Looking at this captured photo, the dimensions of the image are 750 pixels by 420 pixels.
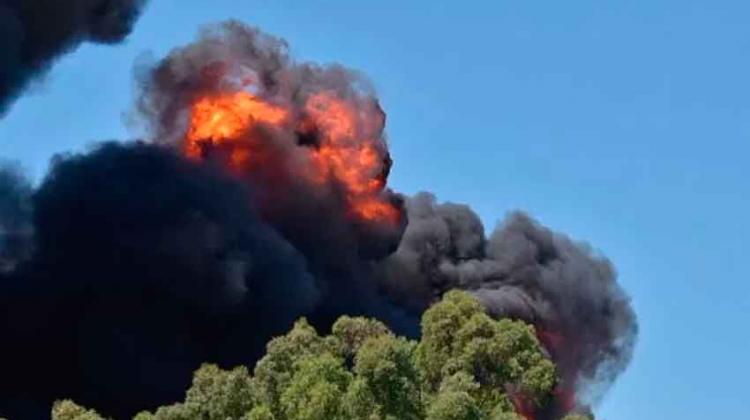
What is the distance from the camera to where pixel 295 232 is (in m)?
119

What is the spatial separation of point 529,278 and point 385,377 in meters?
88.6

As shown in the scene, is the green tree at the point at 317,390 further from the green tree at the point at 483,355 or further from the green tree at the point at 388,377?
the green tree at the point at 483,355

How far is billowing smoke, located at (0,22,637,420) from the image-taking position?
104 meters

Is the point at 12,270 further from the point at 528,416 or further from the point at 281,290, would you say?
the point at 528,416

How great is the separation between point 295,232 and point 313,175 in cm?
489

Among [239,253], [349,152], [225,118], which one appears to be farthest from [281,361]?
[349,152]

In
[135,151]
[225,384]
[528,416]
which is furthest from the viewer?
[135,151]

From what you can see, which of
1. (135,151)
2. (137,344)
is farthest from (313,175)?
(137,344)

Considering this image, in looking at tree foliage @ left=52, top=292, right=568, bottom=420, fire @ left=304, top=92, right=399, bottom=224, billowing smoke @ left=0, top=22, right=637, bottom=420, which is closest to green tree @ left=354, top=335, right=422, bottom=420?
tree foliage @ left=52, top=292, right=568, bottom=420

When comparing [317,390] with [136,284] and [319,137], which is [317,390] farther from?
[319,137]

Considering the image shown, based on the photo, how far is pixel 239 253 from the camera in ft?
345

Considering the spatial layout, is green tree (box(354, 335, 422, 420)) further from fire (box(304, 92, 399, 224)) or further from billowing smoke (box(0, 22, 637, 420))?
fire (box(304, 92, 399, 224))

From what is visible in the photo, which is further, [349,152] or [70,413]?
[349,152]

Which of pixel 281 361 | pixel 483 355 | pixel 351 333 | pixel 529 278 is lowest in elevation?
pixel 281 361
